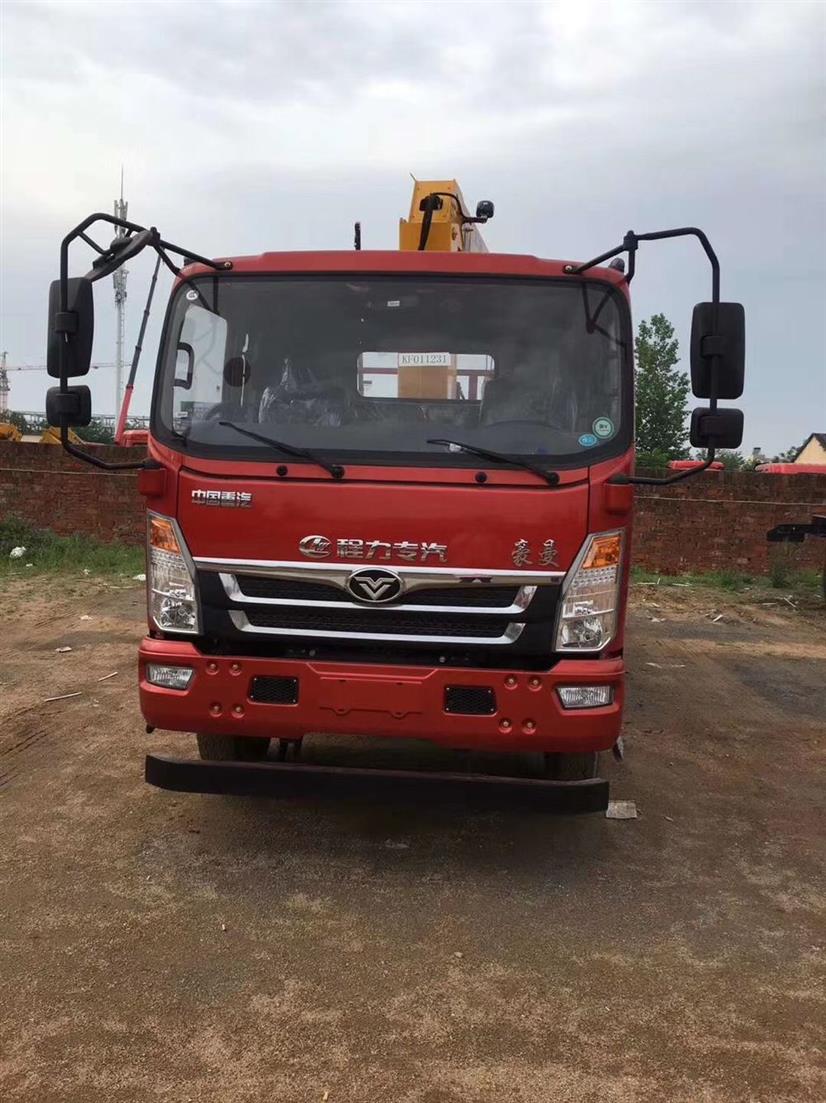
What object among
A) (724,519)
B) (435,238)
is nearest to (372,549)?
(435,238)

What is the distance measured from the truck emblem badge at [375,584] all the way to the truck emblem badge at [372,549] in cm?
6

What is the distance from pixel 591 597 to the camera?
350 centimetres

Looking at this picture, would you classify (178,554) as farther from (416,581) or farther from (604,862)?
(604,862)

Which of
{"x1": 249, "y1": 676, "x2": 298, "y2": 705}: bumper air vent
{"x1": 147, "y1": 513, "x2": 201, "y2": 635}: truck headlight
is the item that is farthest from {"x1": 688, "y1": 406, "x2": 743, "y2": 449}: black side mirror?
{"x1": 147, "y1": 513, "x2": 201, "y2": 635}: truck headlight

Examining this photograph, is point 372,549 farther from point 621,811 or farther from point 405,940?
point 621,811

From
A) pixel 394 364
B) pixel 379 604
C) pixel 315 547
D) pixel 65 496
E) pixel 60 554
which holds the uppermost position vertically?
pixel 394 364

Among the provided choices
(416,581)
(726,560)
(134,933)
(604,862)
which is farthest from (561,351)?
(726,560)

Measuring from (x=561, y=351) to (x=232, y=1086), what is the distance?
2.82 metres

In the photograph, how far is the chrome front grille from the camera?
3.46 metres

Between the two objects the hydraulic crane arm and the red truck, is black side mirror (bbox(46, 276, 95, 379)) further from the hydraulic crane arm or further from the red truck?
the hydraulic crane arm

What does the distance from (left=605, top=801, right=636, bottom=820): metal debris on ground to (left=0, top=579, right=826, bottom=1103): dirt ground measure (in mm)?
99

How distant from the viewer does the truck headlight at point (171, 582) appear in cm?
359

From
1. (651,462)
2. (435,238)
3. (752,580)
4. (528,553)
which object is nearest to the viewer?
(528,553)

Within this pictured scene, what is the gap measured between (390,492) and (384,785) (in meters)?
1.13
